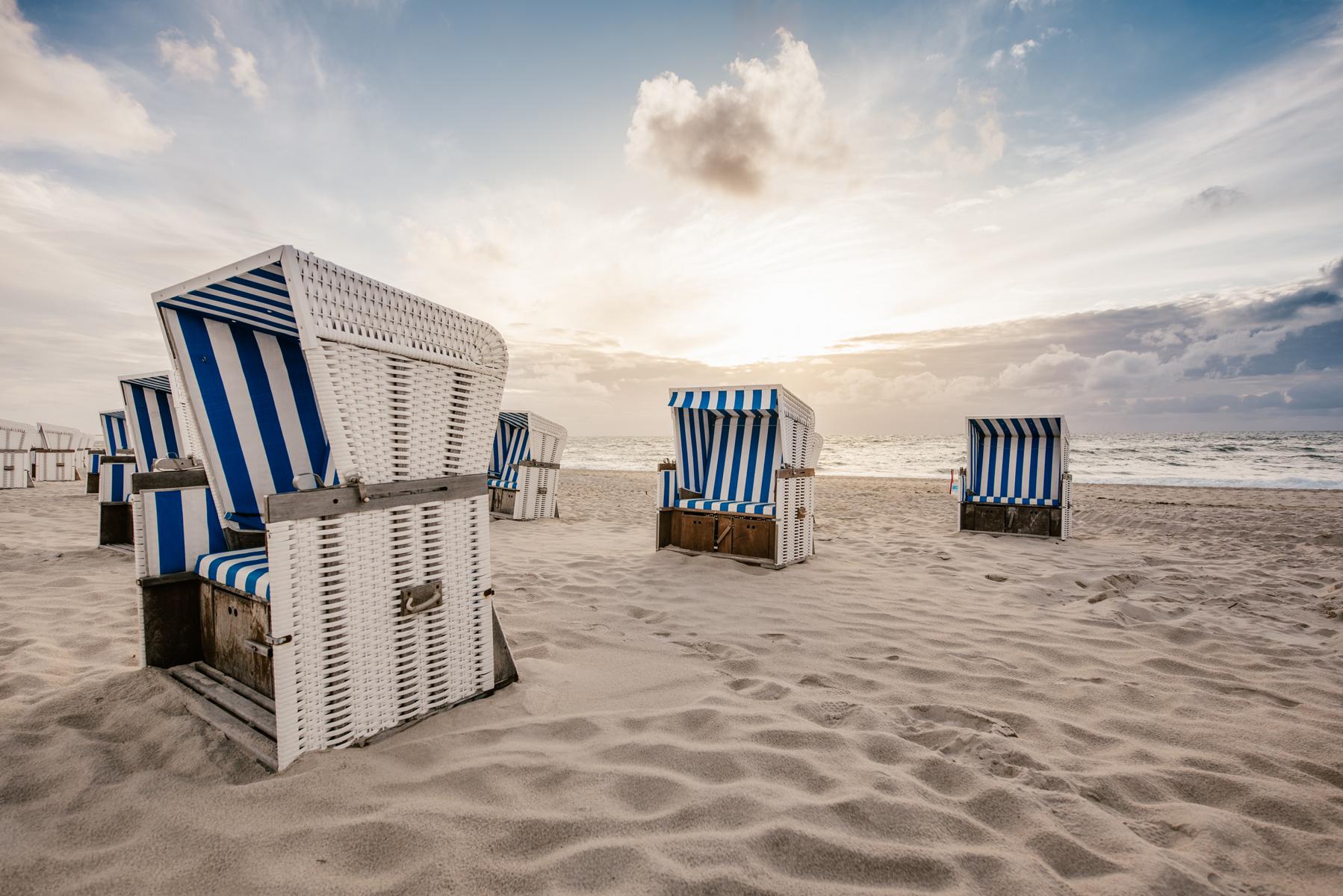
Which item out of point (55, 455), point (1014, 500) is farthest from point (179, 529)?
point (55, 455)

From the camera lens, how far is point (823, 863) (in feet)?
5.41

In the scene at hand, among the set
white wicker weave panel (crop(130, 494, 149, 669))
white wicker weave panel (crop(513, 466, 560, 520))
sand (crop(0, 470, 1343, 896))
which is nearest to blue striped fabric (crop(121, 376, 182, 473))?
sand (crop(0, 470, 1343, 896))

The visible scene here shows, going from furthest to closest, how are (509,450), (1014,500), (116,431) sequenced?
(509,450)
(116,431)
(1014,500)

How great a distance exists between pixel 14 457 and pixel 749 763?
62.1 ft

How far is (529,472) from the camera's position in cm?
957

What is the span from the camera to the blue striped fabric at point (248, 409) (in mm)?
2650

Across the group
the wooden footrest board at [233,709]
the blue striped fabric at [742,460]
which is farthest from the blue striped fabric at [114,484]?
the blue striped fabric at [742,460]

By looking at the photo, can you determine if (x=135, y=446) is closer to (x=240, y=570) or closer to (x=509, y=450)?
(x=509, y=450)

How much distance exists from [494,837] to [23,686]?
2642 mm

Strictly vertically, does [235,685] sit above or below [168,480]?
below

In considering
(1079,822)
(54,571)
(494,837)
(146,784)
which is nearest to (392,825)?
(494,837)

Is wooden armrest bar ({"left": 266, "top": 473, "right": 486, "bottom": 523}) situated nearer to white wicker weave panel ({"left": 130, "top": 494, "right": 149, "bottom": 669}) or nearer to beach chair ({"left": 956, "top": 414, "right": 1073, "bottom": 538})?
white wicker weave panel ({"left": 130, "top": 494, "right": 149, "bottom": 669})

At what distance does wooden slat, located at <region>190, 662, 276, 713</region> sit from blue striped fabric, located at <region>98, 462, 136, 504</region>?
16.6 ft

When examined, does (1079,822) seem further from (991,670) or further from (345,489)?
(345,489)
